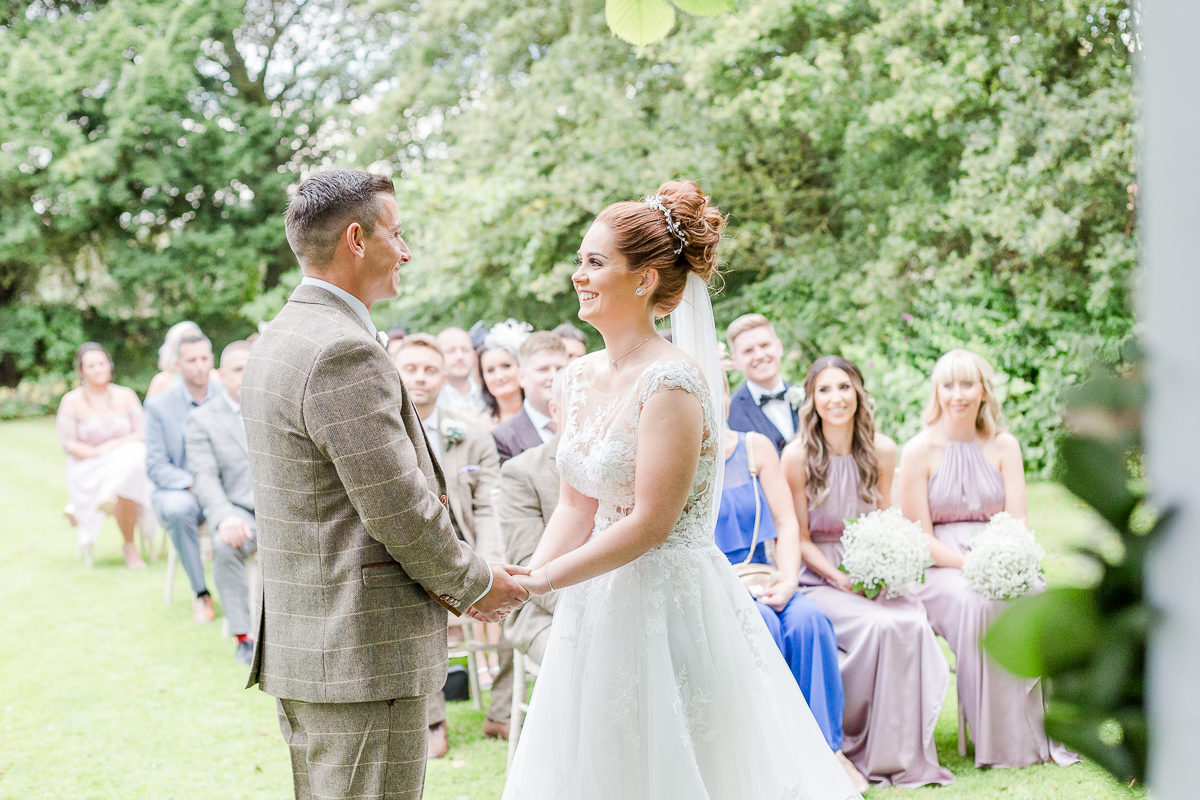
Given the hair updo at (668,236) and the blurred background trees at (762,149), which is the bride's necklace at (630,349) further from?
the blurred background trees at (762,149)

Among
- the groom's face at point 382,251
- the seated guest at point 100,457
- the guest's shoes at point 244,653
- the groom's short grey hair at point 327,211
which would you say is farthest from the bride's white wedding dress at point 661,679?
the seated guest at point 100,457

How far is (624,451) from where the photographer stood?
2.55 meters

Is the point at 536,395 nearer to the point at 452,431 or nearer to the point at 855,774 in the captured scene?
the point at 452,431

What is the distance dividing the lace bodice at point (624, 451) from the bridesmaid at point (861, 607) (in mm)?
1851

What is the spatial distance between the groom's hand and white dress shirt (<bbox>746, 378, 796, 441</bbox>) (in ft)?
10.6

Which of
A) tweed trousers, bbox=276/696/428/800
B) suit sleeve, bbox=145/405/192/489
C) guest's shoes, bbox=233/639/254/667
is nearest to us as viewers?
tweed trousers, bbox=276/696/428/800

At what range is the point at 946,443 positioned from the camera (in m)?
4.86

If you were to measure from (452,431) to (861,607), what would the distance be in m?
2.24

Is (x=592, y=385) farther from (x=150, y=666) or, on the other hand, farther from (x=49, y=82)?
(x=49, y=82)

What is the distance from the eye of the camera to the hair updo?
8.64ft

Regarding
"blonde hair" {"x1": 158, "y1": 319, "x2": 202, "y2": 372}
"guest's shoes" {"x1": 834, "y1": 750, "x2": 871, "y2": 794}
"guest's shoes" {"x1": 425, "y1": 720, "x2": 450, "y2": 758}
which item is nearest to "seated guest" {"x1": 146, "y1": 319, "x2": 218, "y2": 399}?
"blonde hair" {"x1": 158, "y1": 319, "x2": 202, "y2": 372}

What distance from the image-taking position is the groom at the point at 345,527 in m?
2.23

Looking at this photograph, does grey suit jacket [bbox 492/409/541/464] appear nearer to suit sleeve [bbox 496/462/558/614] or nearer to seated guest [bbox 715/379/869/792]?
suit sleeve [bbox 496/462/558/614]

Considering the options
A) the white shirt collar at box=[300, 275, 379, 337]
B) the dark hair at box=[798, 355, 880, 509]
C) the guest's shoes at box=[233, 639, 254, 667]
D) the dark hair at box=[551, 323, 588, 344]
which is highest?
the dark hair at box=[551, 323, 588, 344]
